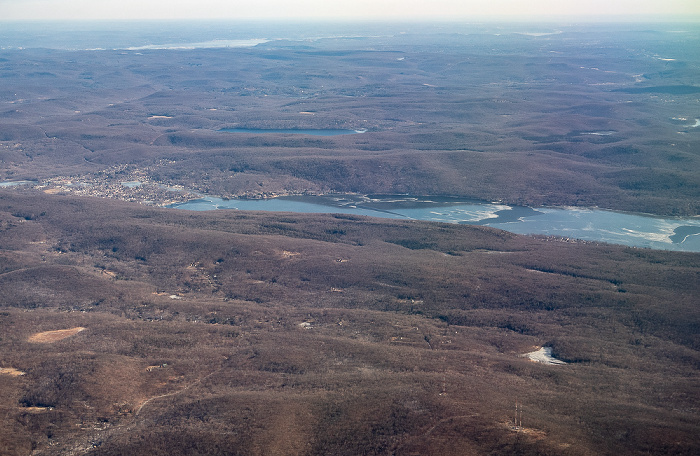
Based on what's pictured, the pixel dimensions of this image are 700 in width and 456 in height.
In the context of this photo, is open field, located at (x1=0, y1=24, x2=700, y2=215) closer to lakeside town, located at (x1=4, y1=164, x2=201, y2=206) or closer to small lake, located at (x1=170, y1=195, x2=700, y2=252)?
lakeside town, located at (x1=4, y1=164, x2=201, y2=206)

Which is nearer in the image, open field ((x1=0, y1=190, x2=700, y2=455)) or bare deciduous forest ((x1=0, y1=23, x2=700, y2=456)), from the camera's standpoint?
open field ((x1=0, y1=190, x2=700, y2=455))

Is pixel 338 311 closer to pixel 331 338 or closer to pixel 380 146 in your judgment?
pixel 331 338

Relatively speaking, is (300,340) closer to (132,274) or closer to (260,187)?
(132,274)

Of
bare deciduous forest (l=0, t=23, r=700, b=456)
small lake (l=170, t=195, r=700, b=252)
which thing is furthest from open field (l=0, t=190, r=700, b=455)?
small lake (l=170, t=195, r=700, b=252)

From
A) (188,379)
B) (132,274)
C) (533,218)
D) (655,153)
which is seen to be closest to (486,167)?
(533,218)

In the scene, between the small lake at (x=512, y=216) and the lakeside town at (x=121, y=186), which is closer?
the small lake at (x=512, y=216)

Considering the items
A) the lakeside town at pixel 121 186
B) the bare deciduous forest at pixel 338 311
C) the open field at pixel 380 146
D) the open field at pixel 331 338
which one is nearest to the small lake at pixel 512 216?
the open field at pixel 380 146

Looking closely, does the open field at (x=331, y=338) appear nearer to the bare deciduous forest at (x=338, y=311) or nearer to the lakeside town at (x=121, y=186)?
the bare deciduous forest at (x=338, y=311)
